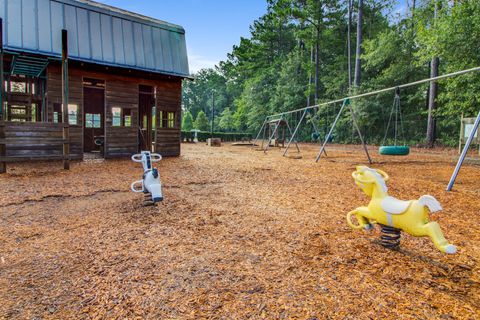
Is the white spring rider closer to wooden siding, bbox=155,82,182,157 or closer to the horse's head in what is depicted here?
the horse's head

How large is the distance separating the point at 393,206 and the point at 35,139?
28.1ft

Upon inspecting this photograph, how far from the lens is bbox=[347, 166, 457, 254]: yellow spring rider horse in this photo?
2193 millimetres

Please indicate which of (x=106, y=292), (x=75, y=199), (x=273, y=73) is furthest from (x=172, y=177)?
(x=273, y=73)

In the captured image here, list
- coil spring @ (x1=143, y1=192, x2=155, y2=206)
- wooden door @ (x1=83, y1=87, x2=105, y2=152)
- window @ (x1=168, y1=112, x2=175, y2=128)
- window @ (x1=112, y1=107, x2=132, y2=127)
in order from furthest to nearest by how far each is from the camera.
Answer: wooden door @ (x1=83, y1=87, x2=105, y2=152) < window @ (x1=168, y1=112, x2=175, y2=128) < window @ (x1=112, y1=107, x2=132, y2=127) < coil spring @ (x1=143, y1=192, x2=155, y2=206)

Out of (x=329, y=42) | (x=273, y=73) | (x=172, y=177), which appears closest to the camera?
(x=172, y=177)

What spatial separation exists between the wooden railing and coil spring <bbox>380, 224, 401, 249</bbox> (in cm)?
748

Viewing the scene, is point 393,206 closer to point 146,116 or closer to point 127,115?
point 146,116

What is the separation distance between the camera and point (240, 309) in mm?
1748

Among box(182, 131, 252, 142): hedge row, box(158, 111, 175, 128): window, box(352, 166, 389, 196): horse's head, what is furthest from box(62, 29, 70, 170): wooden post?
box(182, 131, 252, 142): hedge row

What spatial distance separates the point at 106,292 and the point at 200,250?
88cm

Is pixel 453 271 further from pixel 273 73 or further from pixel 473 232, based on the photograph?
pixel 273 73

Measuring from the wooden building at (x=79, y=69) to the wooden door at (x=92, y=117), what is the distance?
1.53 metres

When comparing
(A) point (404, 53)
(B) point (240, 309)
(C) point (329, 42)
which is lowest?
(B) point (240, 309)

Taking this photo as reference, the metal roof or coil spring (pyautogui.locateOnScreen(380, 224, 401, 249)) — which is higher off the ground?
the metal roof
